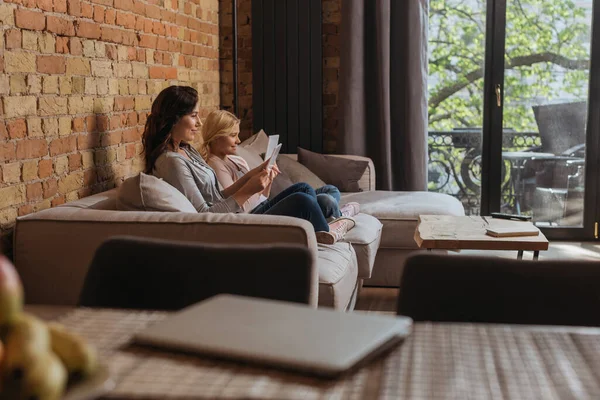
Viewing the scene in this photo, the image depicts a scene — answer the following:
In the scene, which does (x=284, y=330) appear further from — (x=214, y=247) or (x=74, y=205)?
(x=74, y=205)

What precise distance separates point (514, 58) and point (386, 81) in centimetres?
101

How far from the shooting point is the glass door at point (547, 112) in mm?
5668

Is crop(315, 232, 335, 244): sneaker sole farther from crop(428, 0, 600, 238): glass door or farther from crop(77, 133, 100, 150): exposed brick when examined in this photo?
crop(428, 0, 600, 238): glass door

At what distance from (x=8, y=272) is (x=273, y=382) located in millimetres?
350

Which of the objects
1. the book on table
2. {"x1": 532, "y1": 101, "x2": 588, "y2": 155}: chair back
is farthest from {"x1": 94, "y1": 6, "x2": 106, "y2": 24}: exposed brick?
{"x1": 532, "y1": 101, "x2": 588, "y2": 155}: chair back

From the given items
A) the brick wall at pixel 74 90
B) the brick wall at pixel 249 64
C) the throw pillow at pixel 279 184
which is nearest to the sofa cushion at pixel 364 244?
the throw pillow at pixel 279 184

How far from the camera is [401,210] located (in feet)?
14.4

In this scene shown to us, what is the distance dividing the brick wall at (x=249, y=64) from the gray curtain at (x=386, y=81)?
0.17m

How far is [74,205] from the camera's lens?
2.96 metres

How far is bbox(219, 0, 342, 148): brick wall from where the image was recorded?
568 cm

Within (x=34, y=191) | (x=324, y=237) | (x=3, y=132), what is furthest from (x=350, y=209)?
(x=3, y=132)

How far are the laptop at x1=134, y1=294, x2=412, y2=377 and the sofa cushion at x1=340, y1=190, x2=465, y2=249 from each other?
3141 mm

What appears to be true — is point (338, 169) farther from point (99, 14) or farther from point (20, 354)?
point (20, 354)

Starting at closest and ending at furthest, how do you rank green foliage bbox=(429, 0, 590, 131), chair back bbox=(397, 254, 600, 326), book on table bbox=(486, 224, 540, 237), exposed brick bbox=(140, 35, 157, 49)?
chair back bbox=(397, 254, 600, 326) < book on table bbox=(486, 224, 540, 237) < exposed brick bbox=(140, 35, 157, 49) < green foliage bbox=(429, 0, 590, 131)
